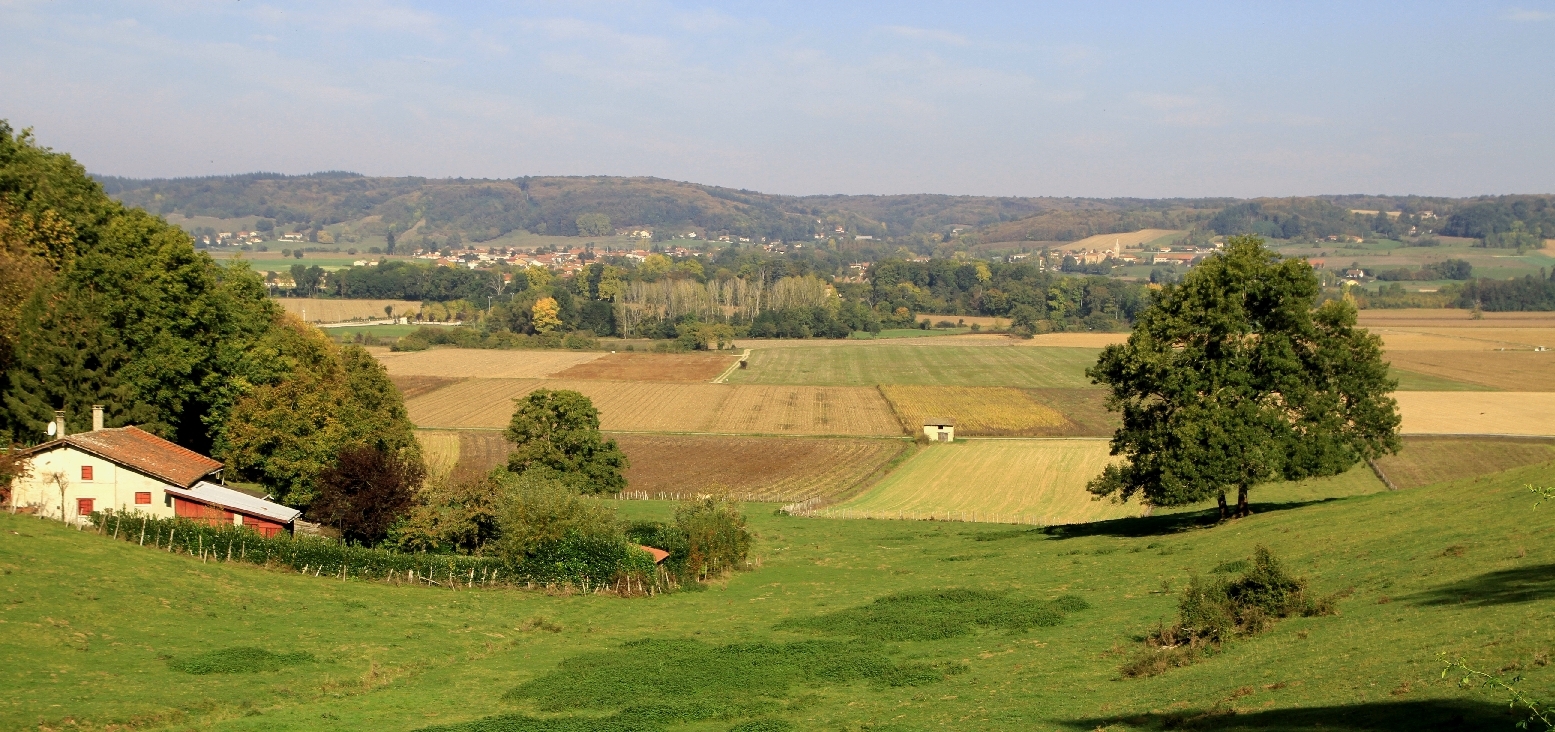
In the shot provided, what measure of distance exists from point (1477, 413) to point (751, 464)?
53.7 meters

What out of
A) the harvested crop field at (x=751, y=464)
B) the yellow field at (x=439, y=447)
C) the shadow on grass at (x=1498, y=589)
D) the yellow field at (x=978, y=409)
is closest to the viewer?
the shadow on grass at (x=1498, y=589)

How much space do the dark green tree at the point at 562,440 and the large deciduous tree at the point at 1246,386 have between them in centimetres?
2582

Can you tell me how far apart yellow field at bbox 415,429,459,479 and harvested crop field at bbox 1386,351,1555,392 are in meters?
86.3

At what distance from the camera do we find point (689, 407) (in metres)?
107

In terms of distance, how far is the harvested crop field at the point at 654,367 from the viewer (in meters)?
130

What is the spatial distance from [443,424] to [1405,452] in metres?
65.1

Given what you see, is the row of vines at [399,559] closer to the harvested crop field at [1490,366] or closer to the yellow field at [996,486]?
the yellow field at [996,486]

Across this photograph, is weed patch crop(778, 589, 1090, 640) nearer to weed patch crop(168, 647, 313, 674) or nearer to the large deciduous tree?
the large deciduous tree

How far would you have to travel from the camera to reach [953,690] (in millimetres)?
26172

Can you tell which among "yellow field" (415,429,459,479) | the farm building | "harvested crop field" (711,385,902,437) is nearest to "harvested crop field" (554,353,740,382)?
"harvested crop field" (711,385,902,437)

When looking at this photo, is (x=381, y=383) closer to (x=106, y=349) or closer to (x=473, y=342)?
(x=106, y=349)

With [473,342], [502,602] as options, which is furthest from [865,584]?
[473,342]

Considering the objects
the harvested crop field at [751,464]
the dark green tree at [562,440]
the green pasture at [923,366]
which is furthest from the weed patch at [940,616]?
the green pasture at [923,366]

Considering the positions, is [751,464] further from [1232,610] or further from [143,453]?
[1232,610]
